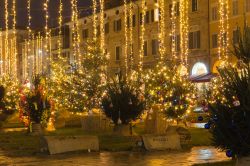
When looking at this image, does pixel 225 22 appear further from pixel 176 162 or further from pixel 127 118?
pixel 176 162

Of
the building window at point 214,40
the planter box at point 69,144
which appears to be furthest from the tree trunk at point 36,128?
the building window at point 214,40

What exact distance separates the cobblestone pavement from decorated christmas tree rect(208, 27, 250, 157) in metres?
4.46

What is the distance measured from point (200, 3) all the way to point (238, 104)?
41994 millimetres

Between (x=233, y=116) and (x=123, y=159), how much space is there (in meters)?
6.52

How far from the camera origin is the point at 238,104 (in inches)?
489

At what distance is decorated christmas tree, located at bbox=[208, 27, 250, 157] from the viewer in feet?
40.5

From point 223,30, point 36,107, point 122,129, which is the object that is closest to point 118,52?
point 223,30

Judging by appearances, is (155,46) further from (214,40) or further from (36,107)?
(36,107)

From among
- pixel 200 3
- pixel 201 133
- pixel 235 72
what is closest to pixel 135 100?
pixel 201 133

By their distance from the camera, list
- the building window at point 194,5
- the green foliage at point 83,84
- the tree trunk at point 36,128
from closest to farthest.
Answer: the tree trunk at point 36,128
the green foliage at point 83,84
the building window at point 194,5

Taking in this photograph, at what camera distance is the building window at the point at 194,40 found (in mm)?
53750

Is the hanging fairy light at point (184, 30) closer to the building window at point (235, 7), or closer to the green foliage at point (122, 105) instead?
the building window at point (235, 7)

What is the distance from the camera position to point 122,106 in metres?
25.9

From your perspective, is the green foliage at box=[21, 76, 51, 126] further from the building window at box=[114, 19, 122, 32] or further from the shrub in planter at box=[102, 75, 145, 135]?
the building window at box=[114, 19, 122, 32]
